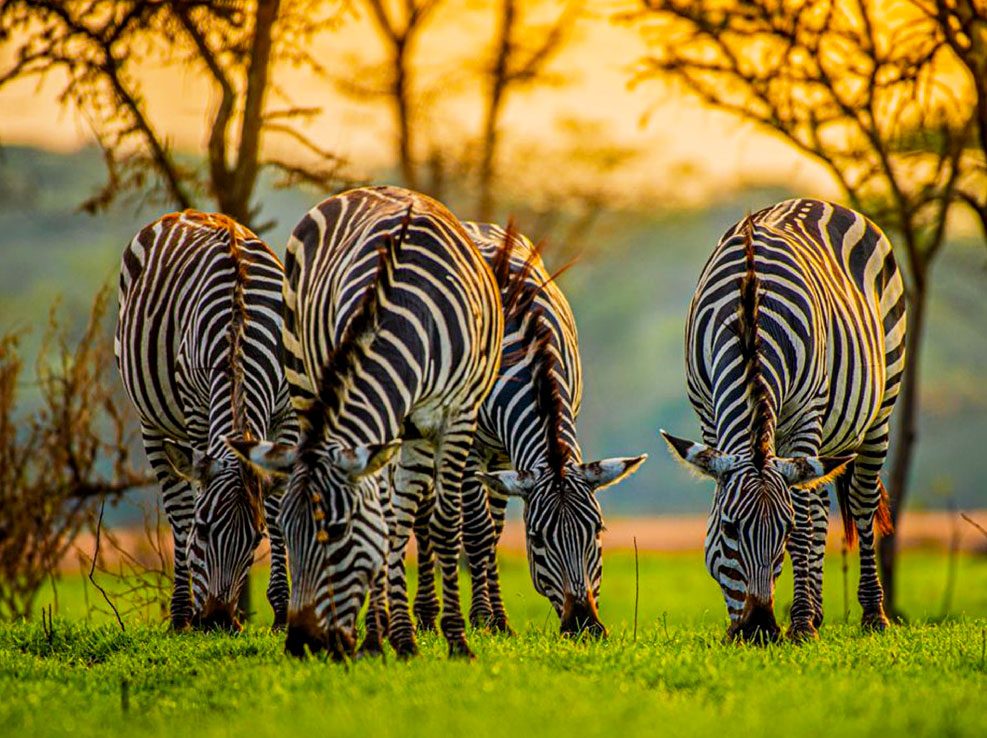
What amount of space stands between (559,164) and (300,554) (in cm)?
2729

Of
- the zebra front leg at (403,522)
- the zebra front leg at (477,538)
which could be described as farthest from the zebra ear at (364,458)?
the zebra front leg at (477,538)

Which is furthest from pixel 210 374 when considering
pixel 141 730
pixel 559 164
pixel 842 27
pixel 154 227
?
pixel 559 164

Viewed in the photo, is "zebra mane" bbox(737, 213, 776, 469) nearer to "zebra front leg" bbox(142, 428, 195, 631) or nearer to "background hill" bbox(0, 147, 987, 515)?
"zebra front leg" bbox(142, 428, 195, 631)

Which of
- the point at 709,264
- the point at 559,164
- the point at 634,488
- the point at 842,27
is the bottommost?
the point at 634,488

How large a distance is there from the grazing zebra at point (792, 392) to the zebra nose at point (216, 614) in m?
3.29

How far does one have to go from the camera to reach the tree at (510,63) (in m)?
23.5

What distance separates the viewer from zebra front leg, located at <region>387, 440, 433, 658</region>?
785 centimetres

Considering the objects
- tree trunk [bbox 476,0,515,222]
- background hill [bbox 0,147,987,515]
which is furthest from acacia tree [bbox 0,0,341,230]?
background hill [bbox 0,147,987,515]

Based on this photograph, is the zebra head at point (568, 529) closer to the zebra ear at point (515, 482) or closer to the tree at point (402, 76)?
the zebra ear at point (515, 482)

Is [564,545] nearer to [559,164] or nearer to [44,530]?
[44,530]

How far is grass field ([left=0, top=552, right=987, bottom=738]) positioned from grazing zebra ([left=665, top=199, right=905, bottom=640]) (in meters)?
0.62

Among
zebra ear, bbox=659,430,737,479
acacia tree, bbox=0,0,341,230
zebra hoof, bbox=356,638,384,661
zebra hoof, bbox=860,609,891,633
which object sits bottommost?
zebra hoof, bbox=860,609,891,633

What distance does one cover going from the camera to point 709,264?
10.6 m

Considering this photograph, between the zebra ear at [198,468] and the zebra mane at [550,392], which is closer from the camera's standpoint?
the zebra ear at [198,468]
